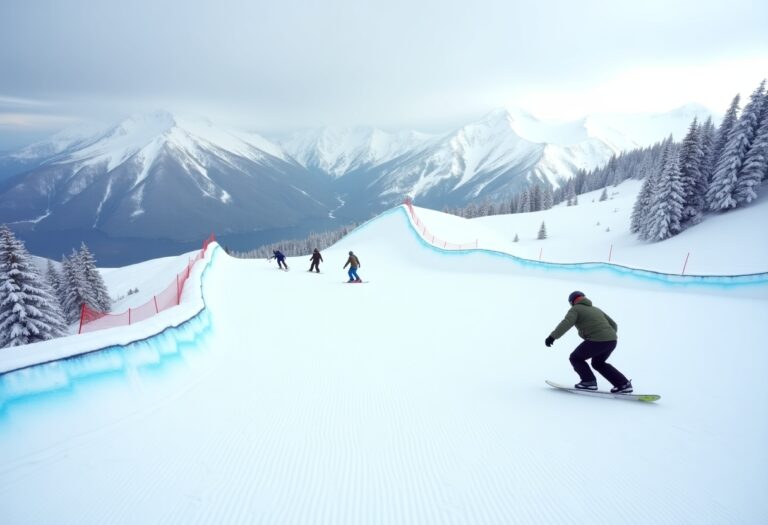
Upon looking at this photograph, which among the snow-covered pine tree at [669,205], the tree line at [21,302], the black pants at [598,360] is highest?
the snow-covered pine tree at [669,205]

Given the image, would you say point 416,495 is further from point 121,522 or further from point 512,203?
point 512,203

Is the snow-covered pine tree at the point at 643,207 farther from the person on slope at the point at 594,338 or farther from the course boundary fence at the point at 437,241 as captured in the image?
the person on slope at the point at 594,338

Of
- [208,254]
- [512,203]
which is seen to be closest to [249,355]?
[208,254]

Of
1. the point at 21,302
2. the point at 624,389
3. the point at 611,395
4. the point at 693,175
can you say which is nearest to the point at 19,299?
the point at 21,302

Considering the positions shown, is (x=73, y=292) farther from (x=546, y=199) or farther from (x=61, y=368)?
(x=546, y=199)

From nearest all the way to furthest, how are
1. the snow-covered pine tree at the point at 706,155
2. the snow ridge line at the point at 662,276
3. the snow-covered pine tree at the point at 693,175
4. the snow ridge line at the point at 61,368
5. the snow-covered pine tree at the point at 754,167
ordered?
the snow ridge line at the point at 61,368 < the snow ridge line at the point at 662,276 < the snow-covered pine tree at the point at 754,167 < the snow-covered pine tree at the point at 693,175 < the snow-covered pine tree at the point at 706,155

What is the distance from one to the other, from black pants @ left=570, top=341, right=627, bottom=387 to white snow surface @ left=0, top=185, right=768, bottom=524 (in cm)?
35

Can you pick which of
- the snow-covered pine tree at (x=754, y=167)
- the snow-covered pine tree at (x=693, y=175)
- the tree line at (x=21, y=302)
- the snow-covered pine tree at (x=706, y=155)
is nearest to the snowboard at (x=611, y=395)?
the tree line at (x=21, y=302)

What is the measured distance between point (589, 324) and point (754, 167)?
38851mm

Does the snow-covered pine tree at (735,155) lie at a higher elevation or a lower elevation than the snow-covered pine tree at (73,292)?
higher

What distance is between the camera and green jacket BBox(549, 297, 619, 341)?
4902 millimetres

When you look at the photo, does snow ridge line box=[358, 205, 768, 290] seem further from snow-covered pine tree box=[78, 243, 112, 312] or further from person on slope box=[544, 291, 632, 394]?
snow-covered pine tree box=[78, 243, 112, 312]

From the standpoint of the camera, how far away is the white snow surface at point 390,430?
3049mm

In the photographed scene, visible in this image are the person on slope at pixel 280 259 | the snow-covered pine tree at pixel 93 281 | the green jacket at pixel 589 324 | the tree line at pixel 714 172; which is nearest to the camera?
the green jacket at pixel 589 324
